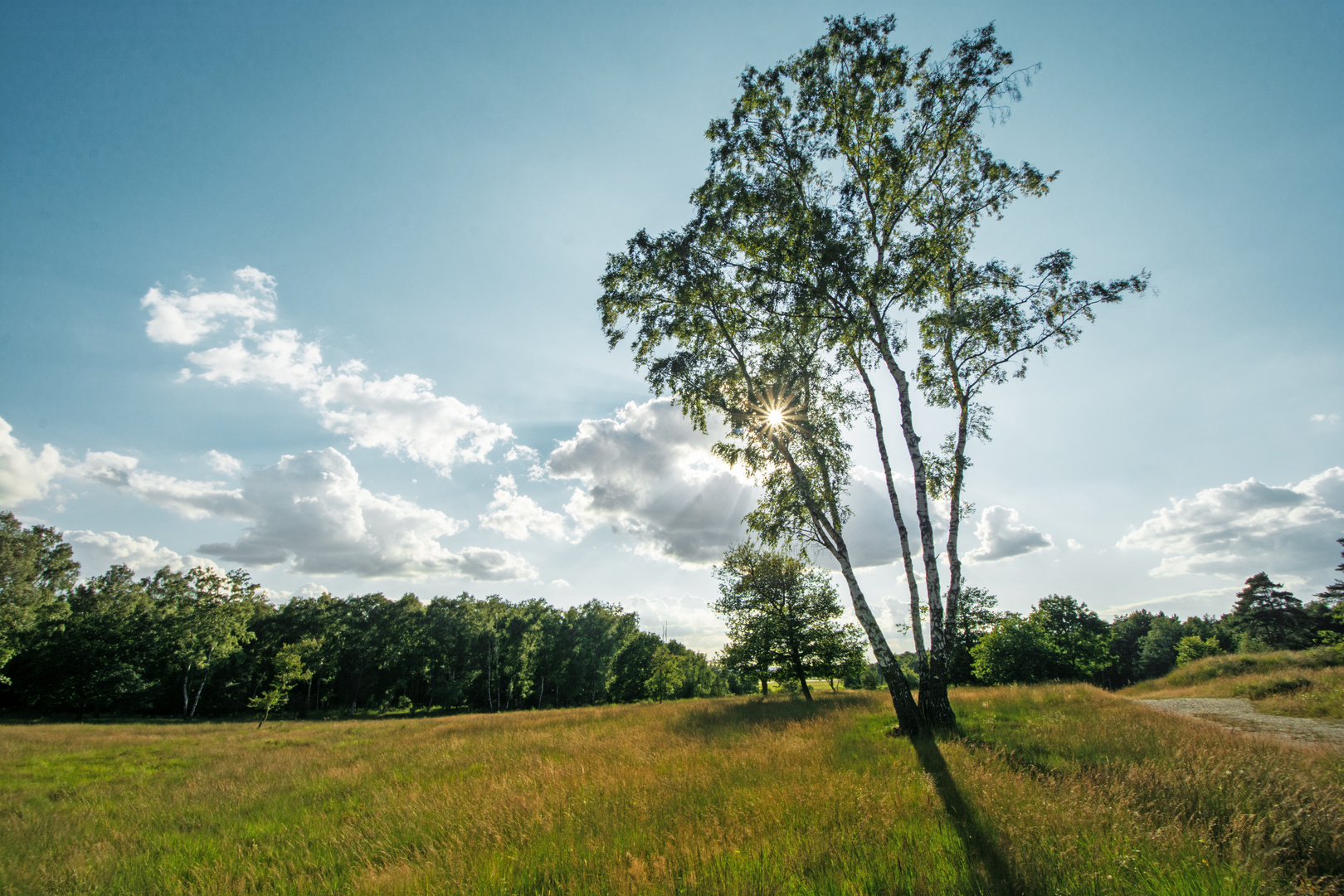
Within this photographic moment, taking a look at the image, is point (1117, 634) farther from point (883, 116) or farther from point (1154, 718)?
point (883, 116)

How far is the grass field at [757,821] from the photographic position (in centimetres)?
382

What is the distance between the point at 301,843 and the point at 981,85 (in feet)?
66.6

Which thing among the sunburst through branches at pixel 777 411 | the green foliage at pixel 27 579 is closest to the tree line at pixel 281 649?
the green foliage at pixel 27 579

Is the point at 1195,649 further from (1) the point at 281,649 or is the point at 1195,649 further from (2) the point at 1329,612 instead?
(1) the point at 281,649

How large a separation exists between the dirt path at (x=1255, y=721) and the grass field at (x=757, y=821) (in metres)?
2.68

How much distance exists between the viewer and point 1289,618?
6650 centimetres

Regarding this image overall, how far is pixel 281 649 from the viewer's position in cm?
4144

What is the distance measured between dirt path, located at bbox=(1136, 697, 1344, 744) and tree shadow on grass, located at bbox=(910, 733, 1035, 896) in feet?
A: 33.5

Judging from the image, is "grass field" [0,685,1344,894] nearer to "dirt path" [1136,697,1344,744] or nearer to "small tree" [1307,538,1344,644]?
"dirt path" [1136,697,1344,744]

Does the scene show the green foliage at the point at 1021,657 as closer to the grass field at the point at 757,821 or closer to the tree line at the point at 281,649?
the tree line at the point at 281,649

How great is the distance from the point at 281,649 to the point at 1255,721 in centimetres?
6042

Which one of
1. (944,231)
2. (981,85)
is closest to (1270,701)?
(944,231)

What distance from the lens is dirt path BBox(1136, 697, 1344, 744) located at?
10.5 meters

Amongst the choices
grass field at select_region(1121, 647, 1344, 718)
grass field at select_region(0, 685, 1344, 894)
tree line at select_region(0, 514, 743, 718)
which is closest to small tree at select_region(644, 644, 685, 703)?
tree line at select_region(0, 514, 743, 718)
